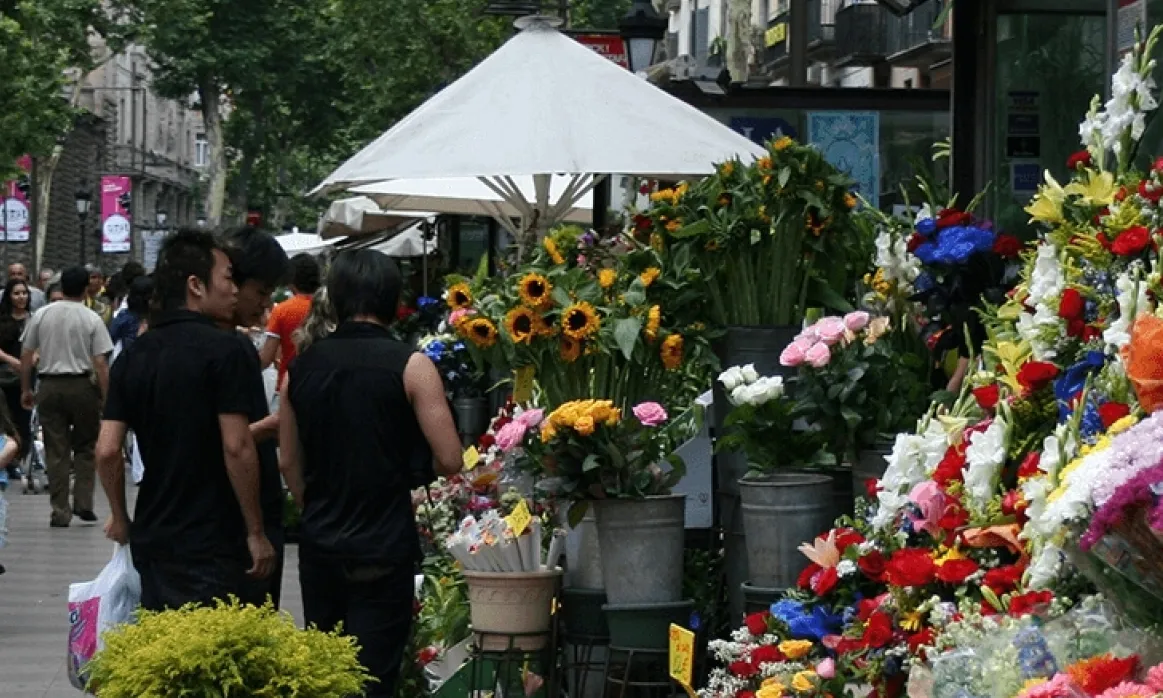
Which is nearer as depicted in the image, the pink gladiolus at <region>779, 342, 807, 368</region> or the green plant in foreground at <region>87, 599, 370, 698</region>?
the green plant in foreground at <region>87, 599, 370, 698</region>

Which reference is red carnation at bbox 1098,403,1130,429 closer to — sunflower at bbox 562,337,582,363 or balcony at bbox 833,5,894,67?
sunflower at bbox 562,337,582,363

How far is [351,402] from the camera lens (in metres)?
6.30

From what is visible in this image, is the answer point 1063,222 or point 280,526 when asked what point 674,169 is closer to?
point 280,526

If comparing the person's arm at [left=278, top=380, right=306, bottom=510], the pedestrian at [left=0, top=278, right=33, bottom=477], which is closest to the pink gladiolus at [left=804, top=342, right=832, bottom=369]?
the person's arm at [left=278, top=380, right=306, bottom=510]

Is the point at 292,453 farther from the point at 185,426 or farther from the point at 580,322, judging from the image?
the point at 580,322

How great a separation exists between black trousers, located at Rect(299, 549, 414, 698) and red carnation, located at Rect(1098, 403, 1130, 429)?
2.80 meters

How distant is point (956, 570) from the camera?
461 centimetres

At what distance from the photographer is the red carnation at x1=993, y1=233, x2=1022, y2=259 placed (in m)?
5.95

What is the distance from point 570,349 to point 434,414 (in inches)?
30.9

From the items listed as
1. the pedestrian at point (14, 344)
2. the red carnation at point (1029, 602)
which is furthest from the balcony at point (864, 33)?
the red carnation at point (1029, 602)

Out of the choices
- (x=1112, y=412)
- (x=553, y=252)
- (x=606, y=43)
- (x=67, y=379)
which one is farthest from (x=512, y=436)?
(x=606, y=43)

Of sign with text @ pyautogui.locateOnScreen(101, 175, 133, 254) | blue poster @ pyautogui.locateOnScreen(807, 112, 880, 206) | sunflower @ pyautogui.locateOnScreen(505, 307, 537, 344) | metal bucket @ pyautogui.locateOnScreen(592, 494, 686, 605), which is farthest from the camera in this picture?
sign with text @ pyautogui.locateOnScreen(101, 175, 133, 254)

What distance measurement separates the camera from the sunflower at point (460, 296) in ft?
25.1

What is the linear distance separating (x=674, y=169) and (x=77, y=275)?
753 cm
